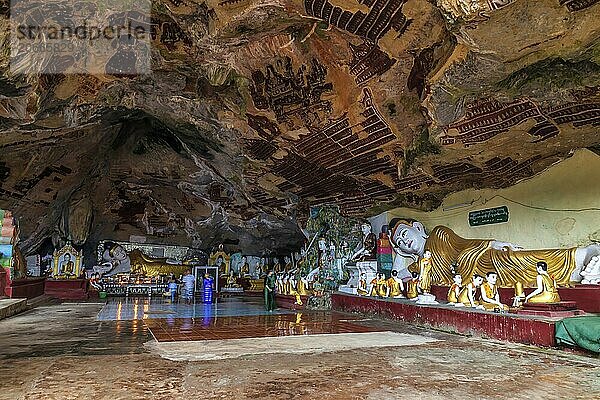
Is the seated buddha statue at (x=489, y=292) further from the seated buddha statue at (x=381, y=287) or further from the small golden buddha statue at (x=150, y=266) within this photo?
the small golden buddha statue at (x=150, y=266)

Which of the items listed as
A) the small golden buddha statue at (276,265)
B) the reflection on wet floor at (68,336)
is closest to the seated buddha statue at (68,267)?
the small golden buddha statue at (276,265)

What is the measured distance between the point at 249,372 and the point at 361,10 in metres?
4.49

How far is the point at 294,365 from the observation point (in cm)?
479

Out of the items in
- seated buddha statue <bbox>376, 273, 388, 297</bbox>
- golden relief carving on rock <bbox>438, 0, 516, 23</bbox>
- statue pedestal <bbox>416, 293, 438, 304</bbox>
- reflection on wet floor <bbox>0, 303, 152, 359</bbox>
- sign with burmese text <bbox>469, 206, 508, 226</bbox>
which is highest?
golden relief carving on rock <bbox>438, 0, 516, 23</bbox>

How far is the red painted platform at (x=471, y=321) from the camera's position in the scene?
19.7 ft

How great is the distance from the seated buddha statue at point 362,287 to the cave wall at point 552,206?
2.48 meters

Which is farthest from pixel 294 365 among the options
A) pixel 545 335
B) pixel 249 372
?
pixel 545 335

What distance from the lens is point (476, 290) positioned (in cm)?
804

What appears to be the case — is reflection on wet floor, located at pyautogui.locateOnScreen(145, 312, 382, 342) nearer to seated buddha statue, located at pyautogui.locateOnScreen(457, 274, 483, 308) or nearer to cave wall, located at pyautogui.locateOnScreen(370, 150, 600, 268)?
seated buddha statue, located at pyautogui.locateOnScreen(457, 274, 483, 308)

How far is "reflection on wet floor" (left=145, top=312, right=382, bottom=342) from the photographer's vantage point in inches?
280

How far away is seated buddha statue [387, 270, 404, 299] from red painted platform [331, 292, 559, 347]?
483mm

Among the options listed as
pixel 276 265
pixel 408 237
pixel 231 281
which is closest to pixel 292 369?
pixel 408 237

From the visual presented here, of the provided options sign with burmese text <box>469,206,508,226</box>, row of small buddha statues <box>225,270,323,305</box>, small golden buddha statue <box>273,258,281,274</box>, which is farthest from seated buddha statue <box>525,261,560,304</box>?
small golden buddha statue <box>273,258,281,274</box>

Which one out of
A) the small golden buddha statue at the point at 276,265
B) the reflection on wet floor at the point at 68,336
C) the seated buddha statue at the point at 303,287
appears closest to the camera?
the reflection on wet floor at the point at 68,336
